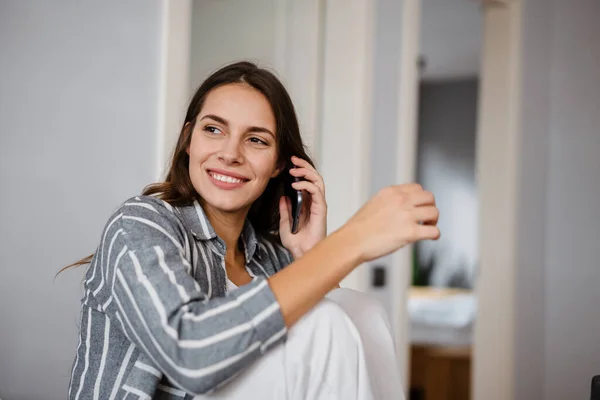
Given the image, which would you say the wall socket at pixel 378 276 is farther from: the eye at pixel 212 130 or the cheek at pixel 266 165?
the eye at pixel 212 130

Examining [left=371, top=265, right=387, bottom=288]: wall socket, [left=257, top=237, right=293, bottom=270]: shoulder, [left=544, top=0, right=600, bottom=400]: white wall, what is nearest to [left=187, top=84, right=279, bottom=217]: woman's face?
[left=257, top=237, right=293, bottom=270]: shoulder

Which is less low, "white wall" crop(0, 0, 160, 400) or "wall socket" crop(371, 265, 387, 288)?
"white wall" crop(0, 0, 160, 400)

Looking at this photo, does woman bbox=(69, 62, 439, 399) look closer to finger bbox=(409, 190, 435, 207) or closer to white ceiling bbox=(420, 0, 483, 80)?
finger bbox=(409, 190, 435, 207)

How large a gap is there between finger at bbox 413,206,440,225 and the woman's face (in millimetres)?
435

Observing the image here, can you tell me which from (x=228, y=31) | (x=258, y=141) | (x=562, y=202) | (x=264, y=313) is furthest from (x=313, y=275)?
(x=562, y=202)

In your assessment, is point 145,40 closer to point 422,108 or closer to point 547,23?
point 547,23

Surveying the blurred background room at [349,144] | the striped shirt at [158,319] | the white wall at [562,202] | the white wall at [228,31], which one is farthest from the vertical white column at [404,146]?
the striped shirt at [158,319]

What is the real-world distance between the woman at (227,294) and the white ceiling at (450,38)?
13.6ft

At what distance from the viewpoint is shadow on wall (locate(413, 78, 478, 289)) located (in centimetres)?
681

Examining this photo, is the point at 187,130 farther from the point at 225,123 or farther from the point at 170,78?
the point at 170,78

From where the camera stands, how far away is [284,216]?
5.71 feet

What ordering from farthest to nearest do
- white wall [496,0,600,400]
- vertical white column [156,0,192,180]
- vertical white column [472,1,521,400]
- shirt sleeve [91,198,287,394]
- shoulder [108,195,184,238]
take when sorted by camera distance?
white wall [496,0,600,400] < vertical white column [472,1,521,400] < vertical white column [156,0,192,180] < shoulder [108,195,184,238] < shirt sleeve [91,198,287,394]

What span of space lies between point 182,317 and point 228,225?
538 millimetres

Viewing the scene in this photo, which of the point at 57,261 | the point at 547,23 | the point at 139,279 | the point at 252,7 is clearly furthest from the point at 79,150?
the point at 547,23
